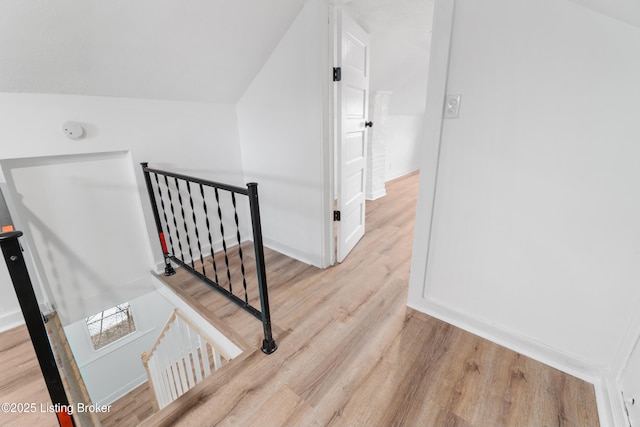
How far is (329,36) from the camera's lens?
1.84 metres

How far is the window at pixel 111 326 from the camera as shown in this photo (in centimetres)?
266

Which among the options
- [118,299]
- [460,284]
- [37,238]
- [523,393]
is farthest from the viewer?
[118,299]

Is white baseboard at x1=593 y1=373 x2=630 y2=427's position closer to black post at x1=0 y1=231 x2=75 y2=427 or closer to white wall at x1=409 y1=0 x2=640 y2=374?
white wall at x1=409 y1=0 x2=640 y2=374

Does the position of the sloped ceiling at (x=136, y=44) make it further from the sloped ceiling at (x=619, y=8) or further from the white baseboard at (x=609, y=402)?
the white baseboard at (x=609, y=402)

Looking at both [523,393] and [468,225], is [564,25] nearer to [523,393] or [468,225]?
[468,225]

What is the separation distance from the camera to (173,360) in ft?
7.91

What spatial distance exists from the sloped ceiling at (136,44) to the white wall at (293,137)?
0.17m

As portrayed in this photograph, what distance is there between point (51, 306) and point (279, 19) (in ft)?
7.95

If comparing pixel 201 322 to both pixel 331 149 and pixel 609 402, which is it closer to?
pixel 331 149

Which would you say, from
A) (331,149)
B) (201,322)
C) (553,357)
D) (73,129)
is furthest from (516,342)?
(73,129)

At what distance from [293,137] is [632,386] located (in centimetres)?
215

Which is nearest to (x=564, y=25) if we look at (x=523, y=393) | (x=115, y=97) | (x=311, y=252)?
(x=523, y=393)

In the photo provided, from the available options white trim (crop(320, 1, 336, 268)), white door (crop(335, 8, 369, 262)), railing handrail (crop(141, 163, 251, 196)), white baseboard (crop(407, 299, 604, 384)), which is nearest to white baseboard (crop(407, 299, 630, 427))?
white baseboard (crop(407, 299, 604, 384))

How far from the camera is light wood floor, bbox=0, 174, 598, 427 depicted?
1.15m
